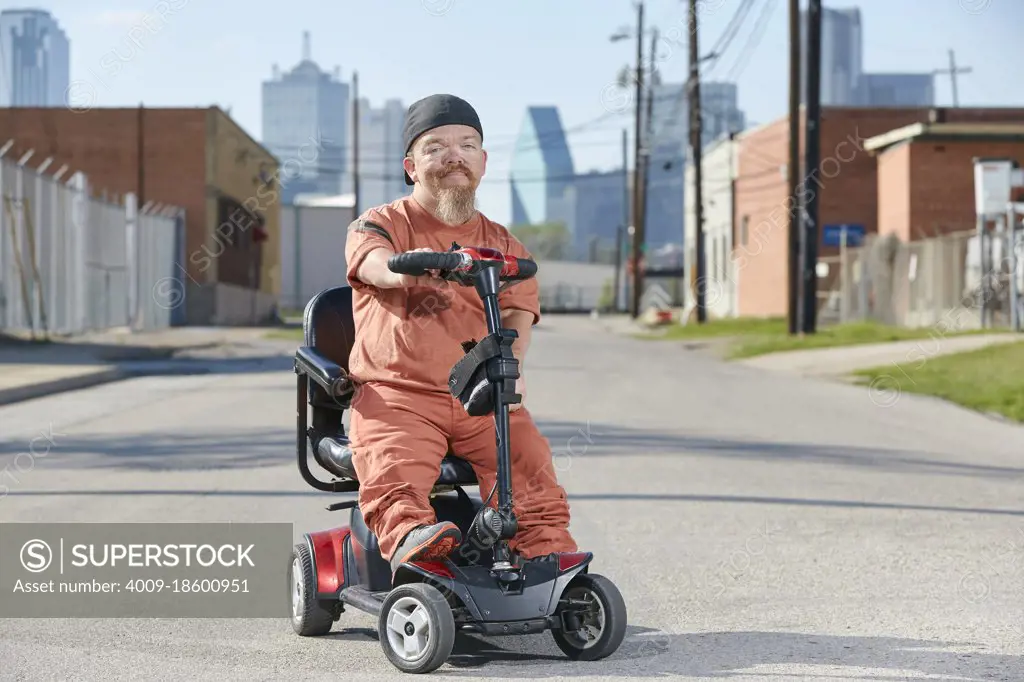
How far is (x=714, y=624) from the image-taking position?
576cm

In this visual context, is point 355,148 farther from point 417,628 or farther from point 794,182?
point 417,628

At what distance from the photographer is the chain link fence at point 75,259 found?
30047 millimetres

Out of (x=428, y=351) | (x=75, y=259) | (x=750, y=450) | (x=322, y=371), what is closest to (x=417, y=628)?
(x=428, y=351)

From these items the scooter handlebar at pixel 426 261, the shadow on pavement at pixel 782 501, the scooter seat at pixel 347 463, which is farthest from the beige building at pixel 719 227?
the scooter handlebar at pixel 426 261

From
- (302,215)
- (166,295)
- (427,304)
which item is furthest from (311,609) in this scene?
(302,215)

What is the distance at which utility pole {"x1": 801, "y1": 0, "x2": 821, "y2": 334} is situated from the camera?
97.3 ft

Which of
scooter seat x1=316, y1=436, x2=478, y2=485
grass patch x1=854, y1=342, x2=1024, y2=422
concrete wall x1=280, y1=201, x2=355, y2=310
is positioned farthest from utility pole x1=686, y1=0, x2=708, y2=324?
scooter seat x1=316, y1=436, x2=478, y2=485

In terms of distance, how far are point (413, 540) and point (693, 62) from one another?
4399 centimetres

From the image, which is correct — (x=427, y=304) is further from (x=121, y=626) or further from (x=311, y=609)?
(x=121, y=626)

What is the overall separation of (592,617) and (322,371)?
3.83 feet

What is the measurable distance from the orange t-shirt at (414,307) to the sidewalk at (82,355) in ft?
41.7

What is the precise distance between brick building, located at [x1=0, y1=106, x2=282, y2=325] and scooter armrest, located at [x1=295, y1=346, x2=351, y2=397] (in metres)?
44.4

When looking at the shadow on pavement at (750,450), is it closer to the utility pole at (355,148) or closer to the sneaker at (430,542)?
the sneaker at (430,542)

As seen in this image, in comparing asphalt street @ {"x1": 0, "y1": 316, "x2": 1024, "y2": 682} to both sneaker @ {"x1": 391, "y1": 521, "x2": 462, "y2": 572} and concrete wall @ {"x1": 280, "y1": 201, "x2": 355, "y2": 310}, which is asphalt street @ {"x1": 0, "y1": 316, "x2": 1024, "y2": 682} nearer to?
sneaker @ {"x1": 391, "y1": 521, "x2": 462, "y2": 572}
